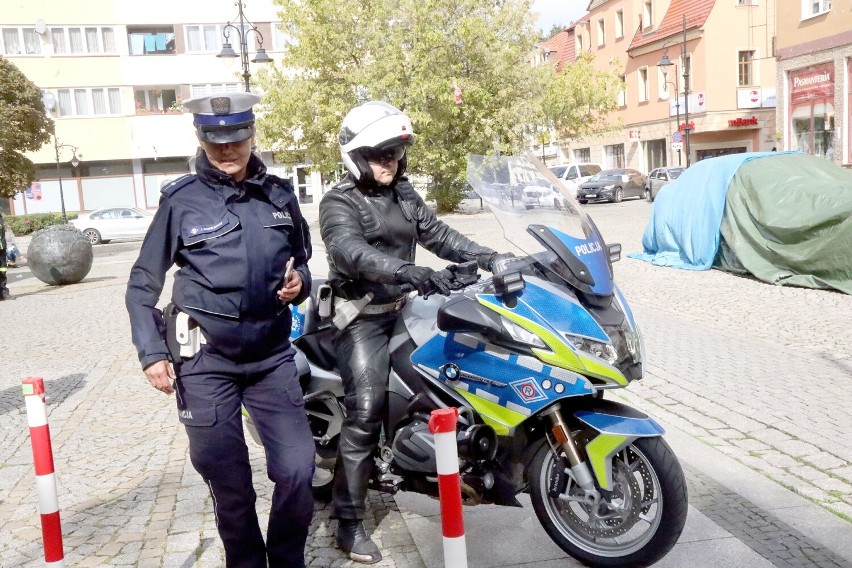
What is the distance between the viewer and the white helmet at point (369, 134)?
12.0 feet

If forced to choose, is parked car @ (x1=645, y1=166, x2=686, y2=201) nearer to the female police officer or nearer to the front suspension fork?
the front suspension fork

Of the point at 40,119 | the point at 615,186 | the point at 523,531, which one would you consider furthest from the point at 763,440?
the point at 40,119

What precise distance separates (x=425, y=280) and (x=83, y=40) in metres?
47.8

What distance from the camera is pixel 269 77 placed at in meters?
29.1

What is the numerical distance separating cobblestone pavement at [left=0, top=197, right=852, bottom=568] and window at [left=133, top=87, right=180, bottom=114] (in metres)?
37.8

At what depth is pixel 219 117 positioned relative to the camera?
3.02m

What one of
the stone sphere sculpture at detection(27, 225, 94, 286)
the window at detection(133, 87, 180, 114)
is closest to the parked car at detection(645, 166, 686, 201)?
the stone sphere sculpture at detection(27, 225, 94, 286)

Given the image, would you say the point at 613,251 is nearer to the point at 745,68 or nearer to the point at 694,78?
the point at 694,78

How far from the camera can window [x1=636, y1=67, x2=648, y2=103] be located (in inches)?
1860

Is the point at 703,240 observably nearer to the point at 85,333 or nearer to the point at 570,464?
the point at 85,333

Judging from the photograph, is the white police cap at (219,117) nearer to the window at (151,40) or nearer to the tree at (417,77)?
the tree at (417,77)

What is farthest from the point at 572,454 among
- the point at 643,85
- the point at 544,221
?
the point at 643,85

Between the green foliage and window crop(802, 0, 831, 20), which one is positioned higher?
window crop(802, 0, 831, 20)

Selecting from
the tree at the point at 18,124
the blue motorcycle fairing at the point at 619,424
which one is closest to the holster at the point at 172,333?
the blue motorcycle fairing at the point at 619,424
